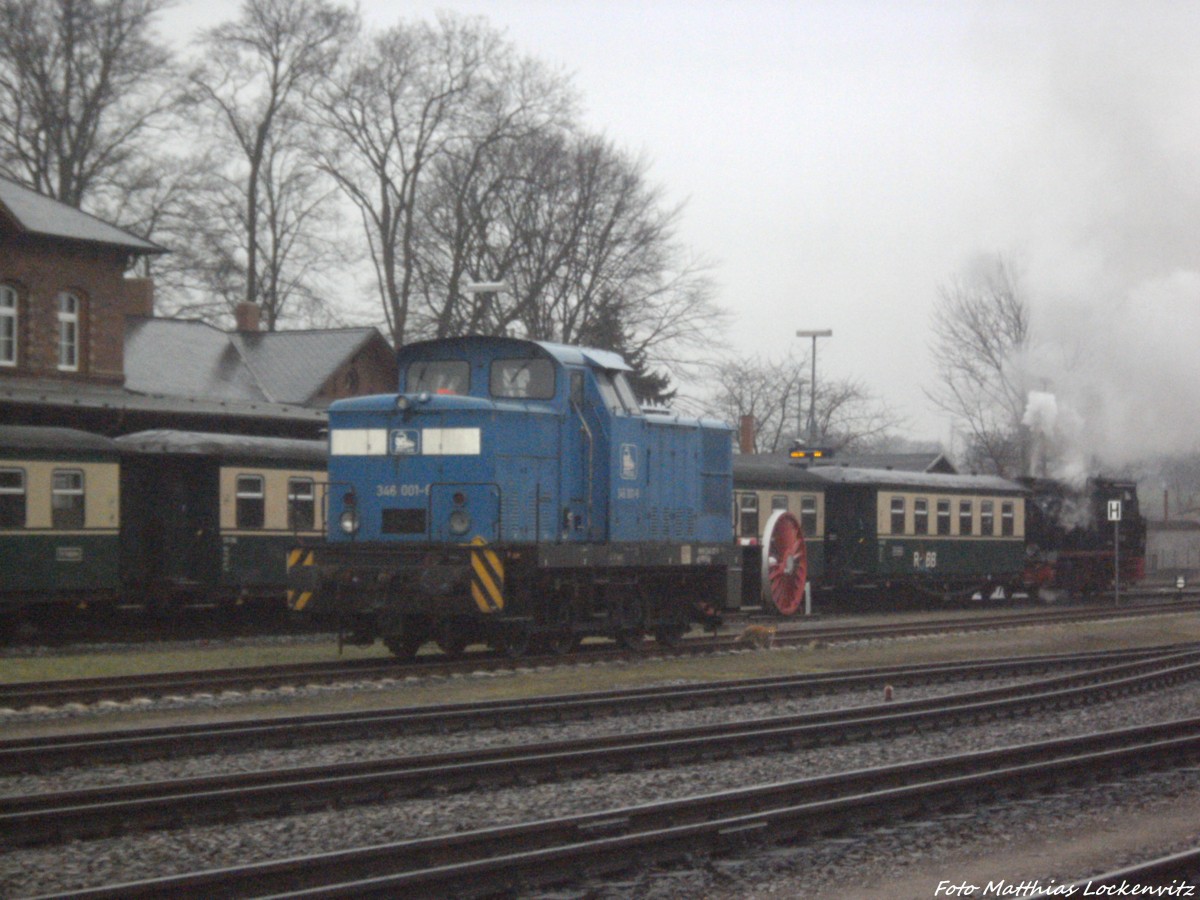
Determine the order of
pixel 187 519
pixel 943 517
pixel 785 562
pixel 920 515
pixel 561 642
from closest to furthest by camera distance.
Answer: pixel 561 642
pixel 187 519
pixel 785 562
pixel 920 515
pixel 943 517

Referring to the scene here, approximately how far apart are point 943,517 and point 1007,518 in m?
2.68

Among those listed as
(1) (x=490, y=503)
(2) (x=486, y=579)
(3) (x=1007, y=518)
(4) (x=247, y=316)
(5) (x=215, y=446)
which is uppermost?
(4) (x=247, y=316)

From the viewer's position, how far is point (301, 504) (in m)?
26.0

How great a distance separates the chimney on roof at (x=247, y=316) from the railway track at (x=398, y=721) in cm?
3351

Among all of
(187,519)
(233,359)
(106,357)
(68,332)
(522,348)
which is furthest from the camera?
(233,359)

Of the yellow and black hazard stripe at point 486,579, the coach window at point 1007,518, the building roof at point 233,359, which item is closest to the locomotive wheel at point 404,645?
the yellow and black hazard stripe at point 486,579

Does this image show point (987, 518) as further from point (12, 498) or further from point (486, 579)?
point (12, 498)

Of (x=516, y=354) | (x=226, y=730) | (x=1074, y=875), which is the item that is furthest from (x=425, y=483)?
(x=1074, y=875)

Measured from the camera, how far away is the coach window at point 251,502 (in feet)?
82.0

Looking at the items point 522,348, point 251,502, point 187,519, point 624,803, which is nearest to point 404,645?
point 522,348

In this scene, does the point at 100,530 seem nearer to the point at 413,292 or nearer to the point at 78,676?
the point at 78,676

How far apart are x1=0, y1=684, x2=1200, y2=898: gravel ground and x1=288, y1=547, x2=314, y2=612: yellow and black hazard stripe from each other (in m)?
5.34

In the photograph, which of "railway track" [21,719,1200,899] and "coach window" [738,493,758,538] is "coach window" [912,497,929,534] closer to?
"coach window" [738,493,758,538]

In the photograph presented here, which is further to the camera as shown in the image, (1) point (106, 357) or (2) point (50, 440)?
(1) point (106, 357)
